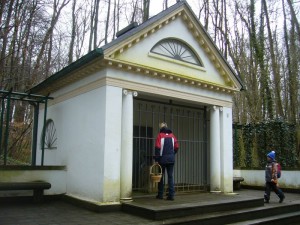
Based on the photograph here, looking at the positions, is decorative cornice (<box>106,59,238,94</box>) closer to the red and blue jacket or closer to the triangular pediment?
the triangular pediment

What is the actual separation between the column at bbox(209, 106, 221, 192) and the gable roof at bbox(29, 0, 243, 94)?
3.14 ft

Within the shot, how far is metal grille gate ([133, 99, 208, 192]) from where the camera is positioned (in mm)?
11258

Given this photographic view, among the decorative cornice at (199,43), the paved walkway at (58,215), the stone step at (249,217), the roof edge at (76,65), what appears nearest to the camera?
the paved walkway at (58,215)

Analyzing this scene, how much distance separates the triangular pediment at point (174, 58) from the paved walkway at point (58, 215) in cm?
362

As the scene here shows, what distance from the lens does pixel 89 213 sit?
7.84 meters

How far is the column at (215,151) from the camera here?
427 inches

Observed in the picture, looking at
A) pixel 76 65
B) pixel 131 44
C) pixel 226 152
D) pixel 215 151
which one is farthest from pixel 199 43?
pixel 76 65

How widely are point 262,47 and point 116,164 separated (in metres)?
16.1

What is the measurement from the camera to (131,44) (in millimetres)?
9117

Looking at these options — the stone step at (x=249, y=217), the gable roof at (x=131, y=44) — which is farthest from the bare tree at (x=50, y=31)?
the stone step at (x=249, y=217)

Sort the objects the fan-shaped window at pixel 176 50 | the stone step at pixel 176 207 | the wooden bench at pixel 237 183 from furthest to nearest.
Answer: the wooden bench at pixel 237 183
the fan-shaped window at pixel 176 50
the stone step at pixel 176 207

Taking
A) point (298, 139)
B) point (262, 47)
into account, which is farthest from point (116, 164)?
point (262, 47)

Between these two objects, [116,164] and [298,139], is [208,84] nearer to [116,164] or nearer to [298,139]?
[116,164]

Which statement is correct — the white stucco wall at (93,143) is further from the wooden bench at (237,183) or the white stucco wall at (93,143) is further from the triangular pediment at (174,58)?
the wooden bench at (237,183)
